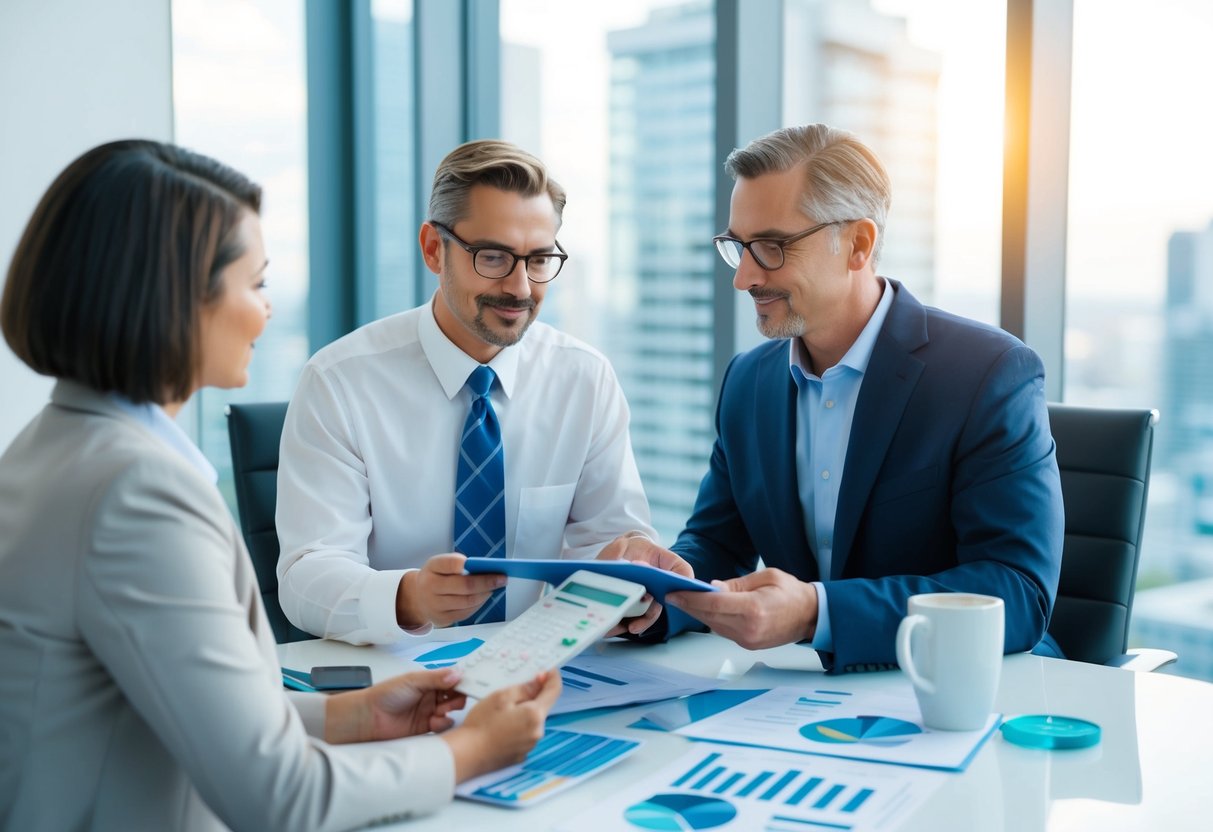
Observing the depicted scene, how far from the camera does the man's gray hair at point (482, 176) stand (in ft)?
6.84

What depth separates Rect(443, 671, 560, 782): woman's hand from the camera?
1.10 meters

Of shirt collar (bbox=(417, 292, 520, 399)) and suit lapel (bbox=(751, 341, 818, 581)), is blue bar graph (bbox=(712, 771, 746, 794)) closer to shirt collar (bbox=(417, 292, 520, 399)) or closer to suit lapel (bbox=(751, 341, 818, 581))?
suit lapel (bbox=(751, 341, 818, 581))

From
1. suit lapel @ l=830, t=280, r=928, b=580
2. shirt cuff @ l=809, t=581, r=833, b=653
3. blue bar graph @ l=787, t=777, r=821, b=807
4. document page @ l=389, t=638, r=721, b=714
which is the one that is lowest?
document page @ l=389, t=638, r=721, b=714

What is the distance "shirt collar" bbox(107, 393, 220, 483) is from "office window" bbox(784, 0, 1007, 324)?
1802 millimetres

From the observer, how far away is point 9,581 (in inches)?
37.5

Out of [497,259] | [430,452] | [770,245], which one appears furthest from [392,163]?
[770,245]

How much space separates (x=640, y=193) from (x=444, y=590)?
2315mm

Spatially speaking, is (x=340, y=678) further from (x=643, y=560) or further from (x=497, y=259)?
(x=497, y=259)

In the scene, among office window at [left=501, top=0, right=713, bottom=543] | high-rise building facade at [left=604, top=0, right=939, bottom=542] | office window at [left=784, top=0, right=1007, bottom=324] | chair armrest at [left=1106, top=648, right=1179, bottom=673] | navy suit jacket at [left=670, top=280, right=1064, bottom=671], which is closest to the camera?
navy suit jacket at [left=670, top=280, right=1064, bottom=671]

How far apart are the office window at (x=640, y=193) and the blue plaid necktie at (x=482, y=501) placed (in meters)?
1.30

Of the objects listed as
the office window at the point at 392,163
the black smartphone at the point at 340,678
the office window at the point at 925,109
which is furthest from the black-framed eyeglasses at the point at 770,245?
the office window at the point at 392,163

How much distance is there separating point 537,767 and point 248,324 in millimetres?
531

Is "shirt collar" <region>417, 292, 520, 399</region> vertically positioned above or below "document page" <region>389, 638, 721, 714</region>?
above

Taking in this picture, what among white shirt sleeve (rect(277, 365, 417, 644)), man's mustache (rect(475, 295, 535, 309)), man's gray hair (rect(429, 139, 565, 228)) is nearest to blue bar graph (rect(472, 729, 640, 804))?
white shirt sleeve (rect(277, 365, 417, 644))
